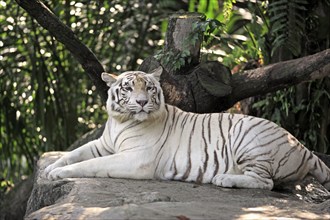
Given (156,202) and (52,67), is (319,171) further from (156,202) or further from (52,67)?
(52,67)

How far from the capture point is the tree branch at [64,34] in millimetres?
6172

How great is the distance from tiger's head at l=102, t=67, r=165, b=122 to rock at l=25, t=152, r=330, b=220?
51 cm

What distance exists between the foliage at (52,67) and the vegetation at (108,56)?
0.04ft

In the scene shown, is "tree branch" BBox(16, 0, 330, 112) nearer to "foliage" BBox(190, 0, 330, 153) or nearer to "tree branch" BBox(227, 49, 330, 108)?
"tree branch" BBox(227, 49, 330, 108)

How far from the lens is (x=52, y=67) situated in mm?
9586

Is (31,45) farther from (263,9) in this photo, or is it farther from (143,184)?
(143,184)

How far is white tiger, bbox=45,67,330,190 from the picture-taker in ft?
17.9

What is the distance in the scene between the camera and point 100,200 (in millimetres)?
4484

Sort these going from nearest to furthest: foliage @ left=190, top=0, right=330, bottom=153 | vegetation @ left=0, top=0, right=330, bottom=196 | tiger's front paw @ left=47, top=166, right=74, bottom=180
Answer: tiger's front paw @ left=47, top=166, right=74, bottom=180
foliage @ left=190, top=0, right=330, bottom=153
vegetation @ left=0, top=0, right=330, bottom=196

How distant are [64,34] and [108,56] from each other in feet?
13.8

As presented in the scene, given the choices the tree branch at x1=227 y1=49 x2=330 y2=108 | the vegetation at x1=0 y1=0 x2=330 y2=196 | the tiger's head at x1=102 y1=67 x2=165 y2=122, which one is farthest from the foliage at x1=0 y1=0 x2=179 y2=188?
the tiger's head at x1=102 y1=67 x2=165 y2=122

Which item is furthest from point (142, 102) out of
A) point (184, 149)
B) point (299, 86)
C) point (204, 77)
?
point (299, 86)

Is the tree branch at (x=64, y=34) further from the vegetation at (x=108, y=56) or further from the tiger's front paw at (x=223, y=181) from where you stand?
the tiger's front paw at (x=223, y=181)

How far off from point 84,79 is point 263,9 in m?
3.04
